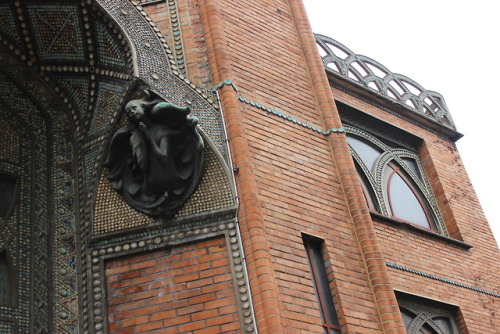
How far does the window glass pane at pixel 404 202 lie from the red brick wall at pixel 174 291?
14.2 feet

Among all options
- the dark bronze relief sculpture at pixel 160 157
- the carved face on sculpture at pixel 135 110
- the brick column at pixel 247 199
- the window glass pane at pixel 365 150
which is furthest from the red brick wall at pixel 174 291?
the window glass pane at pixel 365 150

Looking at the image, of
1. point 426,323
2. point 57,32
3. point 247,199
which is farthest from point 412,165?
point 57,32

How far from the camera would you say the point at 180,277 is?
256 inches

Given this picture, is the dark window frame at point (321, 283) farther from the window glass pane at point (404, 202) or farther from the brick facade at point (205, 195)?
the window glass pane at point (404, 202)

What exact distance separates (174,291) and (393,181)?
16.8 ft

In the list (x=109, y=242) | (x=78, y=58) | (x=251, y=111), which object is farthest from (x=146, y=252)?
(x=78, y=58)

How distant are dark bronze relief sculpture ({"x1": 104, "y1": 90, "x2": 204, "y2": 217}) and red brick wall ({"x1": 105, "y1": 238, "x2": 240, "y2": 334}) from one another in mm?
466

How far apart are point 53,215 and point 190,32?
2.41 m

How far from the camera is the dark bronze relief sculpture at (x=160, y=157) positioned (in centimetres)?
680

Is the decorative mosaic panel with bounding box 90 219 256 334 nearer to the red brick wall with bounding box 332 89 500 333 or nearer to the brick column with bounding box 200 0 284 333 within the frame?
the brick column with bounding box 200 0 284 333

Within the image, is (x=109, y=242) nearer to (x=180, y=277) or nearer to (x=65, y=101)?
(x=180, y=277)

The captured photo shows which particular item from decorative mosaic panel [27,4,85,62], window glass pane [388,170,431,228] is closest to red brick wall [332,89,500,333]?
window glass pane [388,170,431,228]

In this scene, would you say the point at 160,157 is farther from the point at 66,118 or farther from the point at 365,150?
the point at 365,150

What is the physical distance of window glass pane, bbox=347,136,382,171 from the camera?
10398mm
